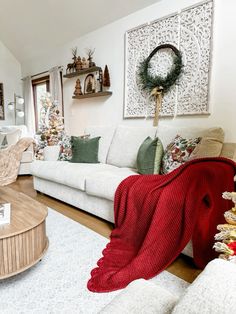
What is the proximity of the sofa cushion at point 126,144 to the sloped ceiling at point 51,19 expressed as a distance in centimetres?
166

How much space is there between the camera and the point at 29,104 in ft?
18.4

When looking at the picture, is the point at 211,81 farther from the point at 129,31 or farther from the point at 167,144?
the point at 129,31

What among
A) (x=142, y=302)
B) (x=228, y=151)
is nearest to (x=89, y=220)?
(x=228, y=151)

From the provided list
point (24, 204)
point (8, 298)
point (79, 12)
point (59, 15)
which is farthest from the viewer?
point (59, 15)

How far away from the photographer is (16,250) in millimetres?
1449

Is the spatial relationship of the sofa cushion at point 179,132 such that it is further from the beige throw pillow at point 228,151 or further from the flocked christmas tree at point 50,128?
Result: the flocked christmas tree at point 50,128

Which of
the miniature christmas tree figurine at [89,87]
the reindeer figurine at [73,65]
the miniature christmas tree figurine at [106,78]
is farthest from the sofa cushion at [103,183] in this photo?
the reindeer figurine at [73,65]

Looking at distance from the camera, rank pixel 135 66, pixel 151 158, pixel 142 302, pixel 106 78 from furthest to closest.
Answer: pixel 106 78
pixel 135 66
pixel 151 158
pixel 142 302

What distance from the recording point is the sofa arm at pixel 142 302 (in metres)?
0.63

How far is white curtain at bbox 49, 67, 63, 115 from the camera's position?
186 inches

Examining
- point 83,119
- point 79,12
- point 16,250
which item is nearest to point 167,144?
point 16,250

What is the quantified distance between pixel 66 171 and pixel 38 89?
358 cm

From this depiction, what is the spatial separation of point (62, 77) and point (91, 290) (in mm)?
4082

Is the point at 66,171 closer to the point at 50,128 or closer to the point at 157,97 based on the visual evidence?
the point at 157,97
